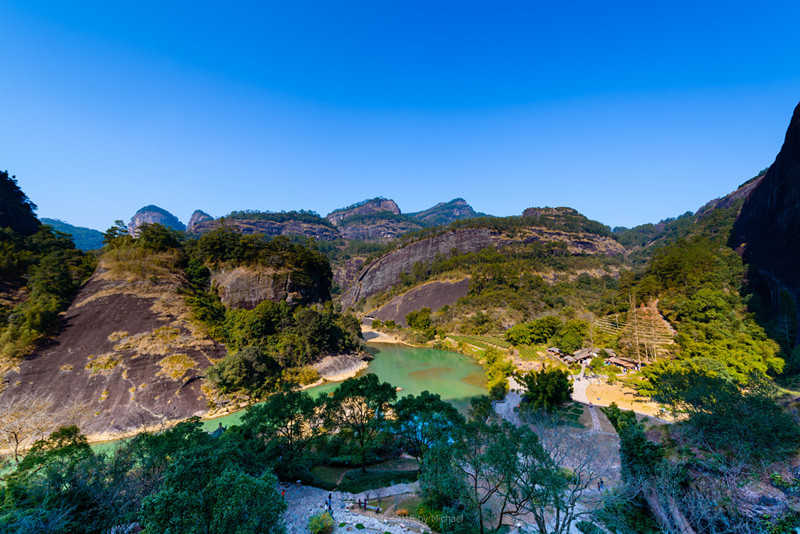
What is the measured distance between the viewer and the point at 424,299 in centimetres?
6781

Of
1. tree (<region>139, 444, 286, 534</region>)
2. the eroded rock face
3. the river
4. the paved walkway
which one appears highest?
the eroded rock face

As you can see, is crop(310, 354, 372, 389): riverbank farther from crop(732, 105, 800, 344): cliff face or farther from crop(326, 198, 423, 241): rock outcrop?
crop(326, 198, 423, 241): rock outcrop

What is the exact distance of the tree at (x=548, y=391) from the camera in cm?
2139

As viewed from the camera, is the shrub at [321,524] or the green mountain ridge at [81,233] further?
the green mountain ridge at [81,233]

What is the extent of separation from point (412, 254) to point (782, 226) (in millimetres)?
68308

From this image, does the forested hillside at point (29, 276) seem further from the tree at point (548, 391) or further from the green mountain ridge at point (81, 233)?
the green mountain ridge at point (81, 233)

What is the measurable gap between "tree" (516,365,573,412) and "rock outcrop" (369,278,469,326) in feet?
129

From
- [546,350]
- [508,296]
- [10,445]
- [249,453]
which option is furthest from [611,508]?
[508,296]

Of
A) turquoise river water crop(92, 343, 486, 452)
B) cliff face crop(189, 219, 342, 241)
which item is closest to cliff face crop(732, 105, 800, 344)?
turquoise river water crop(92, 343, 486, 452)

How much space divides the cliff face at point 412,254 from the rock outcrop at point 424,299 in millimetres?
13444

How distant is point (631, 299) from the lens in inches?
1449

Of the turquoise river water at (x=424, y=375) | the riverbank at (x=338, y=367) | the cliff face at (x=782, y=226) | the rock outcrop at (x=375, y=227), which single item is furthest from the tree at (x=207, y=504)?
the rock outcrop at (x=375, y=227)

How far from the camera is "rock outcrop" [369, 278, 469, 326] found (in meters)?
64.8

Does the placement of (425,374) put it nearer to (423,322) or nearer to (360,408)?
(360,408)
